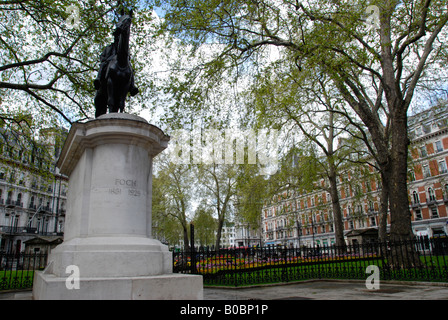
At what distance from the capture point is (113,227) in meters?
5.27

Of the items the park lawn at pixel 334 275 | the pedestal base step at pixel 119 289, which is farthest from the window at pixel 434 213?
the pedestal base step at pixel 119 289

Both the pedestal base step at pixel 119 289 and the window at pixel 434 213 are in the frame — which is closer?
the pedestal base step at pixel 119 289

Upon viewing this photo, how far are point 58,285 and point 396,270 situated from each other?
11.4 m

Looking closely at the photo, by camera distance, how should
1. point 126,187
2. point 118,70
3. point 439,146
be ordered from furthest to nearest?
1. point 439,146
2. point 118,70
3. point 126,187

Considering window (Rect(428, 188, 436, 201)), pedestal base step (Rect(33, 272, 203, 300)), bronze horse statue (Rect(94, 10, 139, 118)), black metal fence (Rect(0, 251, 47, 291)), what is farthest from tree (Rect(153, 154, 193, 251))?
window (Rect(428, 188, 436, 201))

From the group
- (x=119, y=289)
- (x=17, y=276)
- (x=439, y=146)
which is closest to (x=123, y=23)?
(x=119, y=289)

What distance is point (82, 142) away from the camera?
5.80 meters

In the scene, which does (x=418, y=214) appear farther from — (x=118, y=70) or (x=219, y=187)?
(x=118, y=70)

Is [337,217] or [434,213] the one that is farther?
[434,213]

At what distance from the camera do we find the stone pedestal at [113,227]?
4441 mm

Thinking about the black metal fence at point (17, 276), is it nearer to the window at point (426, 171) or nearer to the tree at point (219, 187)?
the tree at point (219, 187)

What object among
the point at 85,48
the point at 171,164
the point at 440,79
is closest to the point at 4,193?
the point at 171,164

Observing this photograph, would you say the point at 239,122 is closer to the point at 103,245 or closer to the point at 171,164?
the point at 103,245

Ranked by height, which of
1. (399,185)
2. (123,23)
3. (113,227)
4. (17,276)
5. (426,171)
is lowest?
(17,276)
